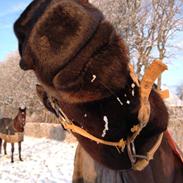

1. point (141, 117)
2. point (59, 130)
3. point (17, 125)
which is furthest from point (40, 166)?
point (141, 117)

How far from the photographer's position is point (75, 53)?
1.15m

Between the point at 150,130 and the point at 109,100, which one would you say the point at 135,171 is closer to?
the point at 150,130

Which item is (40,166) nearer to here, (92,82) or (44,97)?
(44,97)

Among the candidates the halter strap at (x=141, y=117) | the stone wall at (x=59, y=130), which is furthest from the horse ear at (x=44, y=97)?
the stone wall at (x=59, y=130)

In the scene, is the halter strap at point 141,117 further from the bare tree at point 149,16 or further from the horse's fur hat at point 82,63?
the bare tree at point 149,16

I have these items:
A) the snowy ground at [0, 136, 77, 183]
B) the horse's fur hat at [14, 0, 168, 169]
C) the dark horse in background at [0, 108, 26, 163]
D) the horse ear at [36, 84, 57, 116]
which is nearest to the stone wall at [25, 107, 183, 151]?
the snowy ground at [0, 136, 77, 183]

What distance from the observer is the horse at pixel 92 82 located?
115cm

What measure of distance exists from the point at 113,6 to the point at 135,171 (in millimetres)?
15006

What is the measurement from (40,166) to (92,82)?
9998 mm

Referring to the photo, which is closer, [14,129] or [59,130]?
[14,129]

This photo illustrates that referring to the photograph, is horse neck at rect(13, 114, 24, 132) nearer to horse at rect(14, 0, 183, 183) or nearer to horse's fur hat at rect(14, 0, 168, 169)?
horse at rect(14, 0, 183, 183)

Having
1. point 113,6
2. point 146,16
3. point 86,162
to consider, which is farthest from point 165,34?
point 86,162

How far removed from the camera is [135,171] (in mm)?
1428

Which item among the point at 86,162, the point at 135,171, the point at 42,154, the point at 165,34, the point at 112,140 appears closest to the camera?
the point at 112,140
